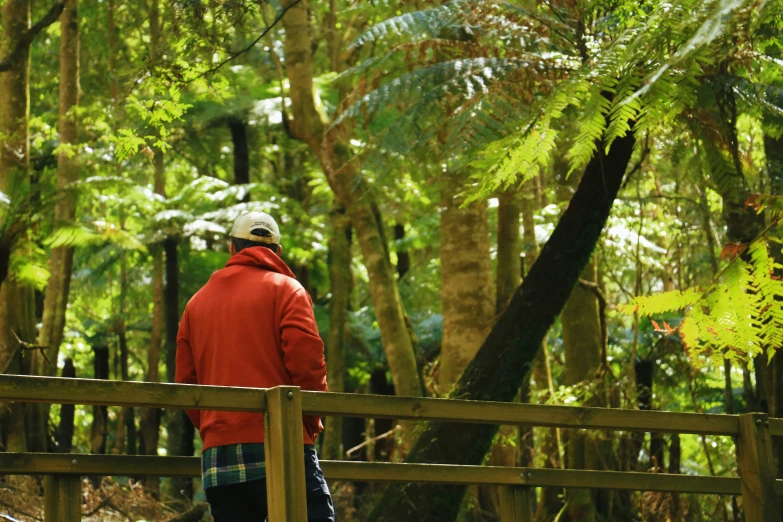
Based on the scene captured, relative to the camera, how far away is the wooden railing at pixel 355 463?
4.00 meters

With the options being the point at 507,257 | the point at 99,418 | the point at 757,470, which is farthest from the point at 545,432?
the point at 99,418

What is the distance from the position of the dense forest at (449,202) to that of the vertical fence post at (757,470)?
1.72 ft

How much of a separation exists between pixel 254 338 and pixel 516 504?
6.93 feet

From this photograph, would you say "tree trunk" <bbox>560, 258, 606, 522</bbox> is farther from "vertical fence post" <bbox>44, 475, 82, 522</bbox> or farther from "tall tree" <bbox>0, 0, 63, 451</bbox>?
"vertical fence post" <bbox>44, 475, 82, 522</bbox>

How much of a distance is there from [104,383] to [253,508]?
40.6 inches

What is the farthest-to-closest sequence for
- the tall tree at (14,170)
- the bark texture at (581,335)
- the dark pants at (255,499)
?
1. the bark texture at (581,335)
2. the tall tree at (14,170)
3. the dark pants at (255,499)

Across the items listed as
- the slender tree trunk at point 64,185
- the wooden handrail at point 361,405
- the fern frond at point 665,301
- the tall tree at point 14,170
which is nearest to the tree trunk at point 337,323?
the slender tree trunk at point 64,185

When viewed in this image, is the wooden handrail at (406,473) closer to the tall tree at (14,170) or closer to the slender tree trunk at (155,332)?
the tall tree at (14,170)

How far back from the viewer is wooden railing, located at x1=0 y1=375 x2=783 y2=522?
400 cm

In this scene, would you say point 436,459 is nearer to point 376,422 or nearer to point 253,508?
point 253,508

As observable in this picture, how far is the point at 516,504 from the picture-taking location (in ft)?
18.3

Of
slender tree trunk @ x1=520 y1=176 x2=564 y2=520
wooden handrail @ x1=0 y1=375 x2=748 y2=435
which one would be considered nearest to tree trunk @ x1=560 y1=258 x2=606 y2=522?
slender tree trunk @ x1=520 y1=176 x2=564 y2=520

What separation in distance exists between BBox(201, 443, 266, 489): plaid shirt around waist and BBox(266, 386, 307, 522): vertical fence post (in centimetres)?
16

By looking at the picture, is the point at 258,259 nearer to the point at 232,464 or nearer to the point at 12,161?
the point at 232,464
